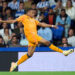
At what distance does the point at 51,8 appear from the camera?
1412cm

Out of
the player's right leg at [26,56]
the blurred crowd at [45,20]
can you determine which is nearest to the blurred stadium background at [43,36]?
the blurred crowd at [45,20]

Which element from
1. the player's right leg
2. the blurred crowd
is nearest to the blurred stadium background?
the blurred crowd

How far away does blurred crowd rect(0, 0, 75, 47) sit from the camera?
13.1 metres

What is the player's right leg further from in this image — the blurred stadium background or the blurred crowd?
the blurred crowd

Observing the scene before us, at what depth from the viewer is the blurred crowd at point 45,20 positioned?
13.1 m

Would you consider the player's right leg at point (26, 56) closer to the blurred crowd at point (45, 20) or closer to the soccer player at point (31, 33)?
the soccer player at point (31, 33)

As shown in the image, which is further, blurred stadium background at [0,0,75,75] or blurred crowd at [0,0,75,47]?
blurred crowd at [0,0,75,47]

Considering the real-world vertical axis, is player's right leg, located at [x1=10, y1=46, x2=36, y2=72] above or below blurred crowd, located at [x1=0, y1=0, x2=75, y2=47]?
below

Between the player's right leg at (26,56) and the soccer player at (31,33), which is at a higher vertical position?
the soccer player at (31,33)

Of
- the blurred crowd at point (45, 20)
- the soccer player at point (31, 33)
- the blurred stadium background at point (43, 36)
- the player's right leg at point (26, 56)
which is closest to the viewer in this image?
the soccer player at point (31, 33)

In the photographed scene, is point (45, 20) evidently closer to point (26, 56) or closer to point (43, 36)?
point (43, 36)

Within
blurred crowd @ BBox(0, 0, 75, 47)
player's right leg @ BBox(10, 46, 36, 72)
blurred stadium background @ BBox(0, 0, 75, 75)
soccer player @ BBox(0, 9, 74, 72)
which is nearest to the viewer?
soccer player @ BBox(0, 9, 74, 72)

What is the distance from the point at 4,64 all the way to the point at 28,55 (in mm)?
941

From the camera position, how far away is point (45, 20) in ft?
44.8
